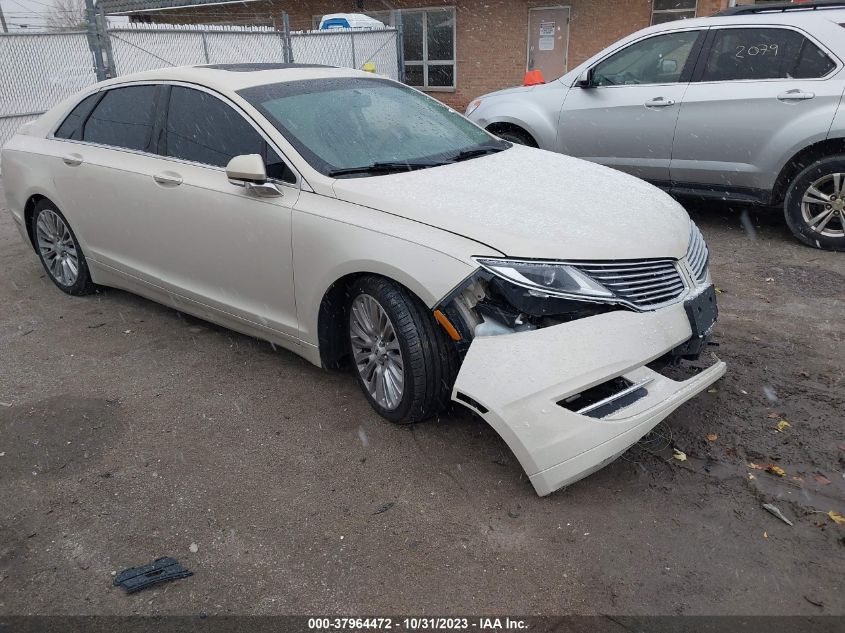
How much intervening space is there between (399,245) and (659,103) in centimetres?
442

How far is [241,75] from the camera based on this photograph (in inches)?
164

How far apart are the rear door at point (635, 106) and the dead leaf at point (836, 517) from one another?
174 inches

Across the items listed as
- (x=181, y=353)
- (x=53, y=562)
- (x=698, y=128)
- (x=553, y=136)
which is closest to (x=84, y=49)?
(x=553, y=136)

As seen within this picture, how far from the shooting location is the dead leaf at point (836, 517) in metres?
2.80

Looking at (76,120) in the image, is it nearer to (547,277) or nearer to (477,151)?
(477,151)

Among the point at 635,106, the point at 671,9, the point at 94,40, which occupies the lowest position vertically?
the point at 635,106

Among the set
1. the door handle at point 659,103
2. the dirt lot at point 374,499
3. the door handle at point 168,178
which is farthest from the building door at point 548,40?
the door handle at point 168,178

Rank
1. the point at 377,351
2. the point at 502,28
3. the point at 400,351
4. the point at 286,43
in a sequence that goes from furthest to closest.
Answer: the point at 502,28
the point at 286,43
the point at 377,351
the point at 400,351

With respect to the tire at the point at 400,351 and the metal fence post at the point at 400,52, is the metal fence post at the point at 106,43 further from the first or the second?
the tire at the point at 400,351

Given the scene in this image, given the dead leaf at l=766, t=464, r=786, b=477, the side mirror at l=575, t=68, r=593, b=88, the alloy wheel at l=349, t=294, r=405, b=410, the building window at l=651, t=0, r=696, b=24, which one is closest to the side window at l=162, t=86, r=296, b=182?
the alloy wheel at l=349, t=294, r=405, b=410

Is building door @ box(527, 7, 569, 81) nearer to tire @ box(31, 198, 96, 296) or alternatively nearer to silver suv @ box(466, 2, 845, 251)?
silver suv @ box(466, 2, 845, 251)

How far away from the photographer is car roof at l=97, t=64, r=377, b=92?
13.4 ft

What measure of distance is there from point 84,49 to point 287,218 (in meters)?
9.14

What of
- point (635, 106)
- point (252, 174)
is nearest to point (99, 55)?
point (635, 106)
